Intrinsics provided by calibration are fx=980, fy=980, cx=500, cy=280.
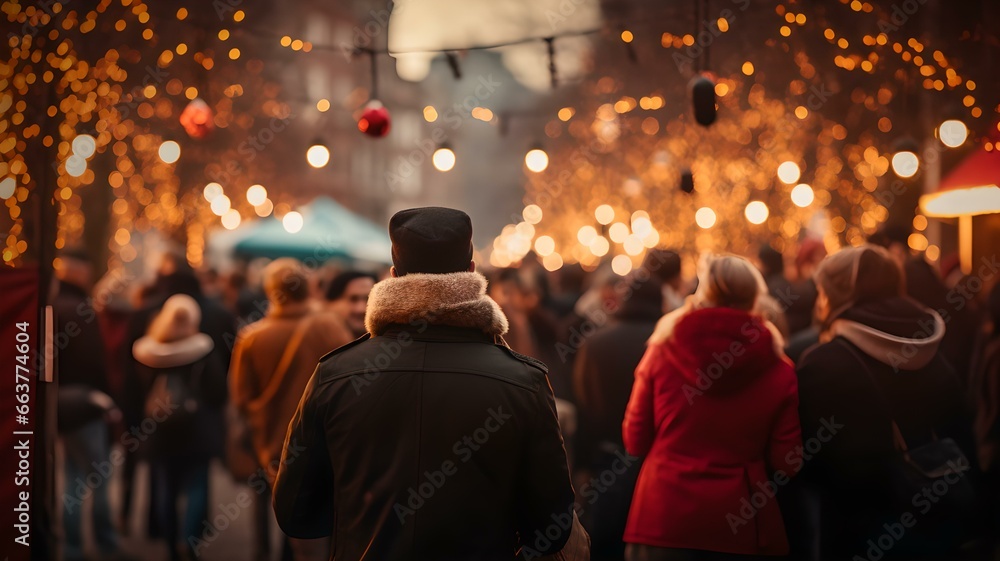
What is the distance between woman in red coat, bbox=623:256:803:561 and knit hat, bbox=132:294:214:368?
4.05 meters

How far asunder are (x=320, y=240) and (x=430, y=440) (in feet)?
51.7

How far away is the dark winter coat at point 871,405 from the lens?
4.38 meters

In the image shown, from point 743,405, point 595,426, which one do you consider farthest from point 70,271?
point 743,405

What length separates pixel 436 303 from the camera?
3.07 metres

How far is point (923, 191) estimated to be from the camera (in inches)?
603

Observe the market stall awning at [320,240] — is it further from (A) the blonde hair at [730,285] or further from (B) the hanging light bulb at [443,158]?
(A) the blonde hair at [730,285]

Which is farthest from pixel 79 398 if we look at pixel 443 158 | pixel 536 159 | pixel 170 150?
pixel 170 150

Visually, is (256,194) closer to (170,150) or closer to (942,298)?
(170,150)

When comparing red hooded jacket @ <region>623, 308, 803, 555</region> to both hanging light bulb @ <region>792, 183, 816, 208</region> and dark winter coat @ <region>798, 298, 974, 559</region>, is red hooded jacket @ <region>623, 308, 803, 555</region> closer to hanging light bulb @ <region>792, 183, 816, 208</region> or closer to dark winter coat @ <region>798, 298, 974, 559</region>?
dark winter coat @ <region>798, 298, 974, 559</region>

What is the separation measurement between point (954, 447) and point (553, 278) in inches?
439

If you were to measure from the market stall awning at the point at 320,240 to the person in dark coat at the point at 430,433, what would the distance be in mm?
15178

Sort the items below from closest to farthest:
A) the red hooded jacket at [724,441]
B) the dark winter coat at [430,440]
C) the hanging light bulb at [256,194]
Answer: the dark winter coat at [430,440]
the red hooded jacket at [724,441]
the hanging light bulb at [256,194]

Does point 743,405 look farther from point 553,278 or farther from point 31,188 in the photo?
point 553,278

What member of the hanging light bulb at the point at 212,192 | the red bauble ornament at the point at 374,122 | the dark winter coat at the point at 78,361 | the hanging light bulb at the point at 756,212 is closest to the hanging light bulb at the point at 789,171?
the hanging light bulb at the point at 756,212
